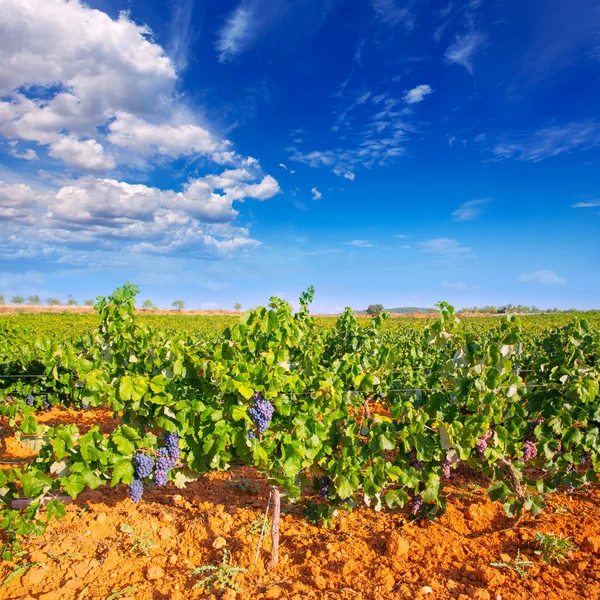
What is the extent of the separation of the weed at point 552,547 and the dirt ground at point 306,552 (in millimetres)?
64

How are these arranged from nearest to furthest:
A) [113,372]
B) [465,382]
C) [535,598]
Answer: [535,598] < [465,382] < [113,372]

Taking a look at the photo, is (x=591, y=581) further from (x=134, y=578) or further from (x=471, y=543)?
(x=134, y=578)

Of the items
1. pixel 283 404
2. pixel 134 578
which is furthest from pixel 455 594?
pixel 134 578

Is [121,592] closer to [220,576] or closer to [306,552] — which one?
[220,576]

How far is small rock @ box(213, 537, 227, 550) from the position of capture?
4391mm

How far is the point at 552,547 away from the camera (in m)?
4.15

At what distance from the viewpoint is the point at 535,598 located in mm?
3473

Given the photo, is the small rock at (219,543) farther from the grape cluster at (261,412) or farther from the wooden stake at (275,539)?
the grape cluster at (261,412)

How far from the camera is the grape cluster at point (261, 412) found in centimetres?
374

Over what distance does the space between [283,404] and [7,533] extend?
11.0 ft

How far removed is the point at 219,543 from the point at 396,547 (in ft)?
5.67

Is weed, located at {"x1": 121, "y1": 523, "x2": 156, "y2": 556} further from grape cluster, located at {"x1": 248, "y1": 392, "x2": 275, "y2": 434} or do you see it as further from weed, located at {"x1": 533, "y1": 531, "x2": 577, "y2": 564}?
weed, located at {"x1": 533, "y1": 531, "x2": 577, "y2": 564}

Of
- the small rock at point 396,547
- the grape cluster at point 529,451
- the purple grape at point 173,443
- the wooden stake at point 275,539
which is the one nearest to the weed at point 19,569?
the purple grape at point 173,443

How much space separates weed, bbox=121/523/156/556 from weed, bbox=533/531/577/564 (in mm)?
3648
